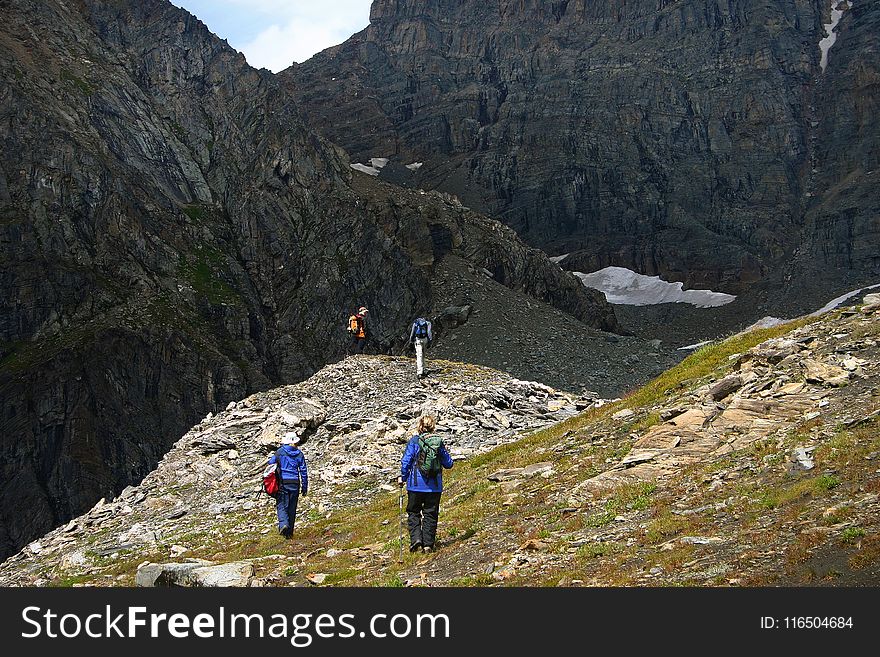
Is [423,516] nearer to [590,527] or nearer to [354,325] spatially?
[590,527]

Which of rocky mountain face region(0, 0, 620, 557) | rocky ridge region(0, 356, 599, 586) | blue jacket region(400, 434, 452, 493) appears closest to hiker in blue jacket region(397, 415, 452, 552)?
blue jacket region(400, 434, 452, 493)

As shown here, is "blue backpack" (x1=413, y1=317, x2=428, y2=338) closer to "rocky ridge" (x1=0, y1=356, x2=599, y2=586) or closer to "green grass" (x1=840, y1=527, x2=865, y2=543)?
"rocky ridge" (x1=0, y1=356, x2=599, y2=586)

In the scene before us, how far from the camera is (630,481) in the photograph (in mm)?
16766

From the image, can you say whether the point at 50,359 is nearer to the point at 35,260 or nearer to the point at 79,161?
the point at 35,260

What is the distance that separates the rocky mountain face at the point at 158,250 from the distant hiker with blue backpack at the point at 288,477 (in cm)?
9841

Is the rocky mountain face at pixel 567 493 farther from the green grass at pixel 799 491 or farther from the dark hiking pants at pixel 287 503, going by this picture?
the dark hiking pants at pixel 287 503

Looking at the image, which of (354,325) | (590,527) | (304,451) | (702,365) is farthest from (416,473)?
(354,325)

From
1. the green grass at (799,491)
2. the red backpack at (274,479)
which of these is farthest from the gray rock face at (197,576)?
the green grass at (799,491)

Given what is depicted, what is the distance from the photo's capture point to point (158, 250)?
146625 mm

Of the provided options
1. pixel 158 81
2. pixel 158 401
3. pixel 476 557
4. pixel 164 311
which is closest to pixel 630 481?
pixel 476 557

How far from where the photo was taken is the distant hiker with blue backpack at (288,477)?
65.7 ft

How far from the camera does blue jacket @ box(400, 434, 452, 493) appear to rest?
16.2 metres

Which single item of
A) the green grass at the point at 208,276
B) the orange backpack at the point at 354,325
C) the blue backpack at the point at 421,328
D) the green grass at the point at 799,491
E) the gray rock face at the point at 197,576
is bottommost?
the gray rock face at the point at 197,576

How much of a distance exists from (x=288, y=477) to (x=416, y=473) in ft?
16.5
